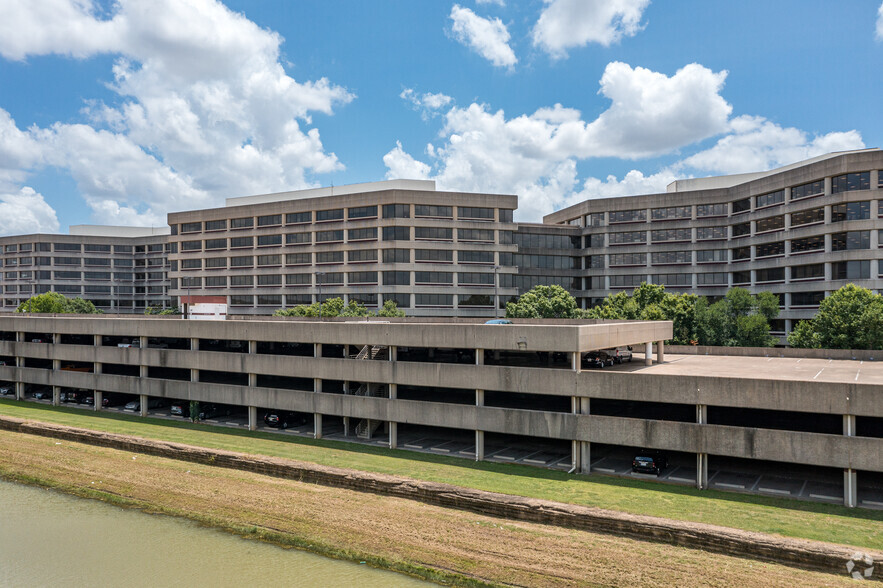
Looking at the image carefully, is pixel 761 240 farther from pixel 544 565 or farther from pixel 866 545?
pixel 544 565

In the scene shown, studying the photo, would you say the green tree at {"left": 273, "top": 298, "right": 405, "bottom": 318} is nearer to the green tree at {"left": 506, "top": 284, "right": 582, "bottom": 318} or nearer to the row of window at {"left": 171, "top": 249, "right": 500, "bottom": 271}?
the row of window at {"left": 171, "top": 249, "right": 500, "bottom": 271}

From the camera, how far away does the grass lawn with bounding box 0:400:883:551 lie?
29094mm

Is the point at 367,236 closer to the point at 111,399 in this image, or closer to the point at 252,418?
the point at 111,399

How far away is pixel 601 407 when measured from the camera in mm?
46312

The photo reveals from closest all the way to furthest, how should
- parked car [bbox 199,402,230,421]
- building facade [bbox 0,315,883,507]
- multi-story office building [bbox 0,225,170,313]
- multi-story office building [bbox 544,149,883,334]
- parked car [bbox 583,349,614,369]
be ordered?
building facade [bbox 0,315,883,507], parked car [bbox 583,349,614,369], parked car [bbox 199,402,230,421], multi-story office building [bbox 544,149,883,334], multi-story office building [bbox 0,225,170,313]

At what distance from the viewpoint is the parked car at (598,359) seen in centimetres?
4499

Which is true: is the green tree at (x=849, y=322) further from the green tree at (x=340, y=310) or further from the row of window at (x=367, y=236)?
the green tree at (x=340, y=310)

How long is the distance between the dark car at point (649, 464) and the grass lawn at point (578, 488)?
4.47ft

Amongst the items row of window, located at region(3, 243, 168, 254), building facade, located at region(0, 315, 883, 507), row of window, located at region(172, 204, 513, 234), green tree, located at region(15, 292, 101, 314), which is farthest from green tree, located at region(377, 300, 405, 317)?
row of window, located at region(3, 243, 168, 254)

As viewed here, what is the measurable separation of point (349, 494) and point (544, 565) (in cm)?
1347

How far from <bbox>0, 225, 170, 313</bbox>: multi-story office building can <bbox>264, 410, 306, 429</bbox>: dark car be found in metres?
108

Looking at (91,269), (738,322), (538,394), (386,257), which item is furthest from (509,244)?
(91,269)

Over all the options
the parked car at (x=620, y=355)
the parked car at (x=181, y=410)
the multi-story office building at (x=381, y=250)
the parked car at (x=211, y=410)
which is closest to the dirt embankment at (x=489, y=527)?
the parked car at (x=211, y=410)

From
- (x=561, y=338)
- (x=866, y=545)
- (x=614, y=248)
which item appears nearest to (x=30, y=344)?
(x=561, y=338)
